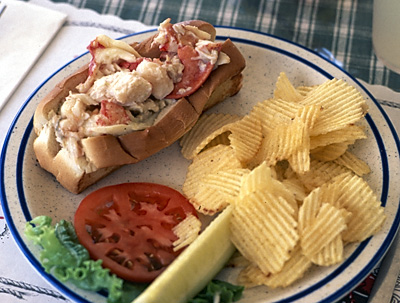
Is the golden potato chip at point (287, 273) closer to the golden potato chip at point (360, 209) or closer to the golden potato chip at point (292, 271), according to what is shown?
the golden potato chip at point (292, 271)

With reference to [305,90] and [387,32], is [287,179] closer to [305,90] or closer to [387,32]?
[305,90]

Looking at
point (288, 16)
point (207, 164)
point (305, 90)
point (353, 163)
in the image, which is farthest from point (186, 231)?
point (288, 16)

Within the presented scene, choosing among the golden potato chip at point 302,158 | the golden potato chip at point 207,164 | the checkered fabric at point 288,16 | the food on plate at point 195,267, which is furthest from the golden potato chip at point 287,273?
the checkered fabric at point 288,16

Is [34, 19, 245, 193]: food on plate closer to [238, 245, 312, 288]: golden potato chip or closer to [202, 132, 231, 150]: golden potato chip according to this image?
[202, 132, 231, 150]: golden potato chip

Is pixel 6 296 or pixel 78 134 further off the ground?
pixel 78 134

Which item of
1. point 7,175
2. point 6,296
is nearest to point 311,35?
point 7,175

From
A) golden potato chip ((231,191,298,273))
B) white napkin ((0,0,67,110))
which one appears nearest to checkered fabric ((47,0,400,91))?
white napkin ((0,0,67,110))

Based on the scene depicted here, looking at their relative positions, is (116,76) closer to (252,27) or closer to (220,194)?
(220,194)
